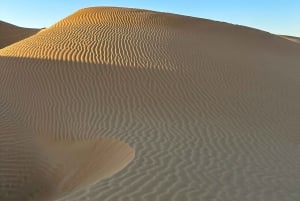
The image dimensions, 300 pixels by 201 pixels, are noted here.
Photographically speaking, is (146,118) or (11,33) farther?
(11,33)

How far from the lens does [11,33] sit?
36938mm

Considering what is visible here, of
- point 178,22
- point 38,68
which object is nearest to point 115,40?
point 38,68

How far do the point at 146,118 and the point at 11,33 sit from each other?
29.5m

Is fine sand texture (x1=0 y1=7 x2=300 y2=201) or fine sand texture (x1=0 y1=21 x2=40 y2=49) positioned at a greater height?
fine sand texture (x1=0 y1=21 x2=40 y2=49)

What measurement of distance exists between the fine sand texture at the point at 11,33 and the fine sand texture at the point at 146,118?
16400mm

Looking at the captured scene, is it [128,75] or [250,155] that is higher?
[128,75]

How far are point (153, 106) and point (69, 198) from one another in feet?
18.7

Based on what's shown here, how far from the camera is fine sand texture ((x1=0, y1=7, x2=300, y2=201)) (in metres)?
6.11

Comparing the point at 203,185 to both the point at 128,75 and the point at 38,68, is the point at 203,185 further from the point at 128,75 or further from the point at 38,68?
the point at 38,68

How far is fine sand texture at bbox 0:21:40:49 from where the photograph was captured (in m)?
34.4

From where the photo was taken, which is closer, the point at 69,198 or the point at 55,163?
the point at 69,198

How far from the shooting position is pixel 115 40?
1694 centimetres

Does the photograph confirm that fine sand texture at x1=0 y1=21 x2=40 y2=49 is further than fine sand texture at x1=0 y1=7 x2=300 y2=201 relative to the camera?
Yes

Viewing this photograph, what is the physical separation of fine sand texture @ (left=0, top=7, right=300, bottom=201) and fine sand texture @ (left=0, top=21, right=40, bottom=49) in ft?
53.8
